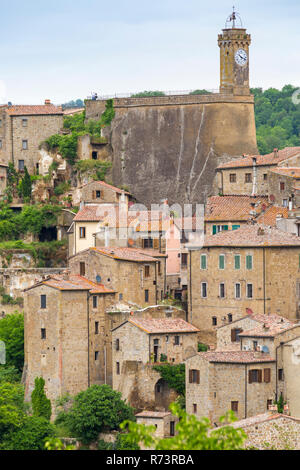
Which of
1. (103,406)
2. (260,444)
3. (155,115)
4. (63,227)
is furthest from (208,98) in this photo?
(260,444)

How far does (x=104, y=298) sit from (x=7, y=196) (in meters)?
19.4

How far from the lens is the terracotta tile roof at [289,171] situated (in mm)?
81506

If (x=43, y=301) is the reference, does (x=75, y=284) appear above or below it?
above

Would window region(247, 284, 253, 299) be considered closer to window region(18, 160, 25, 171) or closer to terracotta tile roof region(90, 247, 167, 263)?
terracotta tile roof region(90, 247, 167, 263)

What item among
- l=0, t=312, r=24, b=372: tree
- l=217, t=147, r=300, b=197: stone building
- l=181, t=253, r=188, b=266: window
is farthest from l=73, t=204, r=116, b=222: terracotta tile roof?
l=0, t=312, r=24, b=372: tree

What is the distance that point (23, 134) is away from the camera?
311 feet

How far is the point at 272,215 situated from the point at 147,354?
524 inches

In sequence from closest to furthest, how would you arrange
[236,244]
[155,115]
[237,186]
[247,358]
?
1. [247,358]
2. [236,244]
3. [237,186]
4. [155,115]

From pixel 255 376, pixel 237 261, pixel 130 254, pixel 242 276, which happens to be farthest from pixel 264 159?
pixel 255 376

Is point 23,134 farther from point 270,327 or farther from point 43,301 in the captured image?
point 270,327

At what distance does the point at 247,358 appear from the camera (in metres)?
67.2

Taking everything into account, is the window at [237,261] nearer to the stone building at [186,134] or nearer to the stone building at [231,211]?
the stone building at [231,211]

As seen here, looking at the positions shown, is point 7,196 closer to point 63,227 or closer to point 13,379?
point 63,227

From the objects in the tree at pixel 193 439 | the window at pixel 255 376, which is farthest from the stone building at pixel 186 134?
the tree at pixel 193 439
